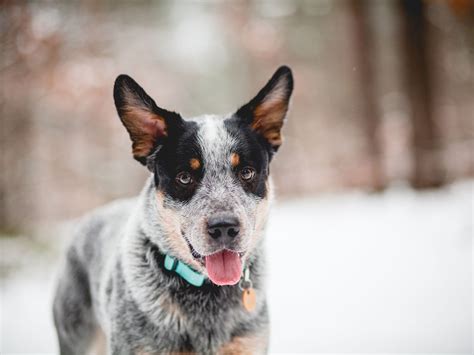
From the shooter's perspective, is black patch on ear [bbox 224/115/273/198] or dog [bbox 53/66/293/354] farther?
black patch on ear [bbox 224/115/273/198]

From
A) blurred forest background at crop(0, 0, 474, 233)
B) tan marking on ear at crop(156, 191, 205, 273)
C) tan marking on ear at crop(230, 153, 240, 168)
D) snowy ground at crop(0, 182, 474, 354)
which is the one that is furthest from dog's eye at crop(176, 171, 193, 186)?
blurred forest background at crop(0, 0, 474, 233)

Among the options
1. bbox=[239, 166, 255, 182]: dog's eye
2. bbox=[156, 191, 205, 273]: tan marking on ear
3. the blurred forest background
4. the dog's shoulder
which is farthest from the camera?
the blurred forest background

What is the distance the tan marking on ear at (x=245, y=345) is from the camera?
101 inches

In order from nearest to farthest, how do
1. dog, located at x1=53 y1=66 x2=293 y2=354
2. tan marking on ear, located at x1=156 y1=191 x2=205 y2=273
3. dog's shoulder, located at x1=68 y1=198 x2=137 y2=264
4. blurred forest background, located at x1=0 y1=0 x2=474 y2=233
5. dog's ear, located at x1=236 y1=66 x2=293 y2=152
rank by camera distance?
dog, located at x1=53 y1=66 x2=293 y2=354, tan marking on ear, located at x1=156 y1=191 x2=205 y2=273, dog's ear, located at x1=236 y1=66 x2=293 y2=152, dog's shoulder, located at x1=68 y1=198 x2=137 y2=264, blurred forest background, located at x1=0 y1=0 x2=474 y2=233

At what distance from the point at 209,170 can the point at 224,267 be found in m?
0.58

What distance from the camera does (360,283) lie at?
5.26 metres

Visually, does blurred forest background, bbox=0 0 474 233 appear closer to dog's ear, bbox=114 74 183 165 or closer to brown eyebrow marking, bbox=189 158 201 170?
dog's ear, bbox=114 74 183 165

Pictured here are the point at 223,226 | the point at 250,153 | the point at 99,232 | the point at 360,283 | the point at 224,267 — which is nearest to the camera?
the point at 223,226

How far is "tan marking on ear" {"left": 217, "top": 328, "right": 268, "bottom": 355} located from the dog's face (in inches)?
14.3

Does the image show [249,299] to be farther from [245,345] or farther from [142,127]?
[142,127]

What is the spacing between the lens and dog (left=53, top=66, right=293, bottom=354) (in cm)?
252

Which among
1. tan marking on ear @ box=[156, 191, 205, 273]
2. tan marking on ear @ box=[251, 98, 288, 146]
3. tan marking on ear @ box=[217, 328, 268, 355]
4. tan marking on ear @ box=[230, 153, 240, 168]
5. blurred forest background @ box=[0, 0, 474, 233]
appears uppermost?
blurred forest background @ box=[0, 0, 474, 233]

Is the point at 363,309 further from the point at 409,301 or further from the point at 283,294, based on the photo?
the point at 283,294

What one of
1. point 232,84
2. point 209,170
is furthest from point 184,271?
point 232,84
